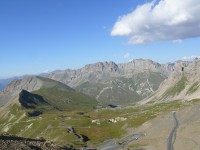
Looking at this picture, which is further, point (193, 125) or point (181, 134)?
point (193, 125)

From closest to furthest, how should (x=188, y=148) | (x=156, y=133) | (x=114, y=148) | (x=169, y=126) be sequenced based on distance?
(x=188, y=148) < (x=114, y=148) < (x=156, y=133) < (x=169, y=126)

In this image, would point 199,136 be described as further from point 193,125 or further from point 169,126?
point 169,126

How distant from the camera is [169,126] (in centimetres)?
19312

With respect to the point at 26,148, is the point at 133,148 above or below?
below

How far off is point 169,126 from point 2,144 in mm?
119244

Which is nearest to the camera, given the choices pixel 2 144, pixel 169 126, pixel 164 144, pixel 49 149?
pixel 2 144

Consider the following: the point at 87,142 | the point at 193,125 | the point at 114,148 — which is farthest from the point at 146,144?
the point at 87,142

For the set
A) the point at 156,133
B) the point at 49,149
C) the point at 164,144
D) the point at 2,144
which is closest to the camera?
the point at 2,144

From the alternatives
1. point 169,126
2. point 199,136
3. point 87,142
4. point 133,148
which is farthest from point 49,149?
point 169,126

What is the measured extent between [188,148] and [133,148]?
26039 mm

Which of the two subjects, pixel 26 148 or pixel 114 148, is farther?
pixel 114 148

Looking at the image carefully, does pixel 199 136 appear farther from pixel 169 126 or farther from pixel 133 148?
pixel 169 126

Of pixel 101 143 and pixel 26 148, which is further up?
pixel 26 148

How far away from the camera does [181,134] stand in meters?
162
